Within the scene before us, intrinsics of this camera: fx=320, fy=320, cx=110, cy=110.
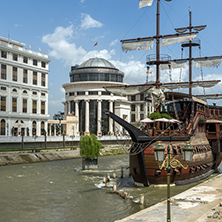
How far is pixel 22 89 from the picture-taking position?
8588cm

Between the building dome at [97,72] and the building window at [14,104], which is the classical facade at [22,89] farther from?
the building dome at [97,72]

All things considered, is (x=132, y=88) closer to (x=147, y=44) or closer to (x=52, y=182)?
(x=147, y=44)

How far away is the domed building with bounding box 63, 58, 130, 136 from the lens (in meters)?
122

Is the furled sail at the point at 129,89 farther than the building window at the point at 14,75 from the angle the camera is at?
No

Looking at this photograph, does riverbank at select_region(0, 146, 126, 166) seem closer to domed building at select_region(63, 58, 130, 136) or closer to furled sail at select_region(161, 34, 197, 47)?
furled sail at select_region(161, 34, 197, 47)

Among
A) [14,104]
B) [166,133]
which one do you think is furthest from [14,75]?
[166,133]

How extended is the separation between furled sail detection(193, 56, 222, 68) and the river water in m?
29.7

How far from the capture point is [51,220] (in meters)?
19.9

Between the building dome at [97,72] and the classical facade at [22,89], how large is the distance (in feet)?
104

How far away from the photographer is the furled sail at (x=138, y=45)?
43.3 m

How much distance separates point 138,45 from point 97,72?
78.8 m

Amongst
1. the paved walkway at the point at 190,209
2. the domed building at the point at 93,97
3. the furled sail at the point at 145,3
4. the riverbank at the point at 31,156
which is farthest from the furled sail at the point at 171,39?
the domed building at the point at 93,97

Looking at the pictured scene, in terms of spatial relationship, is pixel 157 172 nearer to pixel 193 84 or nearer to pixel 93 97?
pixel 193 84

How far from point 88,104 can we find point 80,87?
7.33 meters
